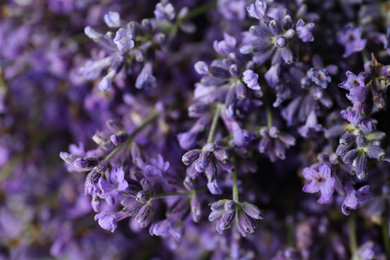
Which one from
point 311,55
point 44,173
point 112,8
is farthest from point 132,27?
point 44,173

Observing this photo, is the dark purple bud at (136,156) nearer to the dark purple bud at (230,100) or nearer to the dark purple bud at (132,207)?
the dark purple bud at (132,207)

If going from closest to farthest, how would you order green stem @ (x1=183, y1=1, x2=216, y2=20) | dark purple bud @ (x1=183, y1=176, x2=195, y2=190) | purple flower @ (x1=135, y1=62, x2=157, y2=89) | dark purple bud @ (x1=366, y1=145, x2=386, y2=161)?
1. dark purple bud @ (x1=366, y1=145, x2=386, y2=161)
2. dark purple bud @ (x1=183, y1=176, x2=195, y2=190)
3. purple flower @ (x1=135, y1=62, x2=157, y2=89)
4. green stem @ (x1=183, y1=1, x2=216, y2=20)

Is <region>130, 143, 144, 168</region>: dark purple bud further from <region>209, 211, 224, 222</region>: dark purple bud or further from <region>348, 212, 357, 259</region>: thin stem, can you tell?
<region>348, 212, 357, 259</region>: thin stem

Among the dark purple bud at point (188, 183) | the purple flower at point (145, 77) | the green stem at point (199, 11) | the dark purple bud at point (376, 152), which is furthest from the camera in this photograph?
the green stem at point (199, 11)

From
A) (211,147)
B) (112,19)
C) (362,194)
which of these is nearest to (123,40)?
(112,19)

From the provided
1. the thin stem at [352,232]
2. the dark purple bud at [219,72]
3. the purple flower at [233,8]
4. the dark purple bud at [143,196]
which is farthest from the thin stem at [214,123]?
the thin stem at [352,232]

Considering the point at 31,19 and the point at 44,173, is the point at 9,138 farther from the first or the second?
the point at 31,19

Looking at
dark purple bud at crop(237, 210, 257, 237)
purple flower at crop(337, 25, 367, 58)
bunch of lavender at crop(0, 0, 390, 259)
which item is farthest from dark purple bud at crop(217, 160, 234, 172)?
purple flower at crop(337, 25, 367, 58)
